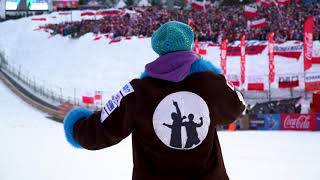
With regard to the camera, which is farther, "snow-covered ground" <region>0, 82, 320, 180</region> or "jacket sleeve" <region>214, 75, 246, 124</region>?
"snow-covered ground" <region>0, 82, 320, 180</region>

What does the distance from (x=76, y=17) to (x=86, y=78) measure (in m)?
19.9

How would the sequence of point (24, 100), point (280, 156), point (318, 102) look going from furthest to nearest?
point (24, 100) → point (318, 102) → point (280, 156)

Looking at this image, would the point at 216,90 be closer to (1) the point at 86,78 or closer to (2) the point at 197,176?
(2) the point at 197,176

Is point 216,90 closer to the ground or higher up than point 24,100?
higher up

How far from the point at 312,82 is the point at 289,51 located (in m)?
5.53

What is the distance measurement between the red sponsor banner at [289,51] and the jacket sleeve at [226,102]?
72.5 feet

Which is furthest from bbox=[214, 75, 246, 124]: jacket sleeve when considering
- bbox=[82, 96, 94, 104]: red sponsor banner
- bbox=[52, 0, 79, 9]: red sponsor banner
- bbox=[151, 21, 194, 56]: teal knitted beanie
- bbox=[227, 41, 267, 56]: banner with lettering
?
bbox=[52, 0, 79, 9]: red sponsor banner

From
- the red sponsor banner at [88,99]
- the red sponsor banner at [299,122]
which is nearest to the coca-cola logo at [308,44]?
the red sponsor banner at [299,122]

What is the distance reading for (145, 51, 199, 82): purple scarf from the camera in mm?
2084

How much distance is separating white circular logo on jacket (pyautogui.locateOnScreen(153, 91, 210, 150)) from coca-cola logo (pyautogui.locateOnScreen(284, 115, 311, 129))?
47.5ft

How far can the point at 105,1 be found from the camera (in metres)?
65.4

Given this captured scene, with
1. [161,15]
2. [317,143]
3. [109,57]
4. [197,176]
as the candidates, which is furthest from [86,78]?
[197,176]

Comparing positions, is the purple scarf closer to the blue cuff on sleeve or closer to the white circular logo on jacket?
the white circular logo on jacket

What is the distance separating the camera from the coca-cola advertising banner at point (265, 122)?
1650 cm
